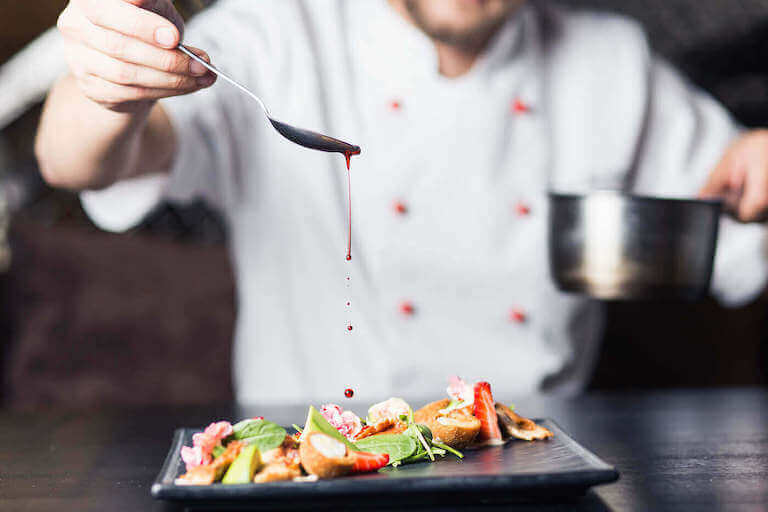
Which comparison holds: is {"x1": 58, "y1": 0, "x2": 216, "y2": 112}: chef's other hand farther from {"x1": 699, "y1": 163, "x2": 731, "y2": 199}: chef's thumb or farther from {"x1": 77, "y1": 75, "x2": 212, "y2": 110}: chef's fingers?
{"x1": 699, "y1": 163, "x2": 731, "y2": 199}: chef's thumb

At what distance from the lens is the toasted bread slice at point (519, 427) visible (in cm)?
91

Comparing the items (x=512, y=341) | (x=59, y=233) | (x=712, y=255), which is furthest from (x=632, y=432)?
(x=59, y=233)

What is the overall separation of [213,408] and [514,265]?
78 cm

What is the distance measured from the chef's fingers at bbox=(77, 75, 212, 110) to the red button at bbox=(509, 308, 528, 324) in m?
1.03

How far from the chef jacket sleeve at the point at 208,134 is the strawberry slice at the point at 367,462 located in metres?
0.98

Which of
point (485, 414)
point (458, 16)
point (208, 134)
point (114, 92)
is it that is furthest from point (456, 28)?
point (485, 414)

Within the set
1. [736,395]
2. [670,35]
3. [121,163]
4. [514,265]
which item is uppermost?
[670,35]

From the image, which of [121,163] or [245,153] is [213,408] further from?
[245,153]

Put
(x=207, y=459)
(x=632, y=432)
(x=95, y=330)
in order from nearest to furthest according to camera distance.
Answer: (x=207, y=459) < (x=632, y=432) < (x=95, y=330)

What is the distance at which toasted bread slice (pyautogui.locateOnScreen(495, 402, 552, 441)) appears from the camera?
91 centimetres

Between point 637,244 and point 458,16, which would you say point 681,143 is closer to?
point 458,16

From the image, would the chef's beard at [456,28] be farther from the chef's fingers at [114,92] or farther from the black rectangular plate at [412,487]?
the black rectangular plate at [412,487]

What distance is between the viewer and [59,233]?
214 centimetres

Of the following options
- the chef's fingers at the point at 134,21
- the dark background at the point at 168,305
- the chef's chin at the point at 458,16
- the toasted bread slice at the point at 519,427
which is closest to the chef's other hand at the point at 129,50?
the chef's fingers at the point at 134,21
